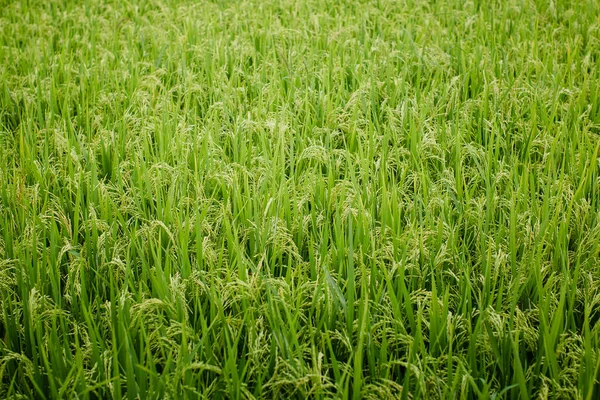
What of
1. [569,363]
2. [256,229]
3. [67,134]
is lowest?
[569,363]

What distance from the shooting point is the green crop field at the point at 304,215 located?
5.72ft

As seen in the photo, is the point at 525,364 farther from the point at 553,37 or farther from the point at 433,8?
the point at 433,8

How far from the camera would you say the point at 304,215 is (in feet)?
8.21

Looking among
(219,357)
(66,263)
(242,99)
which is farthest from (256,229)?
(242,99)

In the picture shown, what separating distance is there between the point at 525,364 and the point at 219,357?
1036 mm

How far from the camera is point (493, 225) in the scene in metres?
2.39

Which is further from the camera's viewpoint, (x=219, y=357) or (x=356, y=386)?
(x=219, y=357)

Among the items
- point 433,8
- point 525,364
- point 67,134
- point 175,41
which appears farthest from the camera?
point 433,8

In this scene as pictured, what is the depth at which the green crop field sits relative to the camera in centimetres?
174

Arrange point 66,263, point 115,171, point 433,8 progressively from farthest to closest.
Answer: point 433,8 < point 115,171 < point 66,263

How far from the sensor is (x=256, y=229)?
227 centimetres

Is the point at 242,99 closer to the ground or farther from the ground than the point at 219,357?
farther from the ground

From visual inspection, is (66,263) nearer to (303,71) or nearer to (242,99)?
(242,99)

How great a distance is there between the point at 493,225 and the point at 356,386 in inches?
44.6
